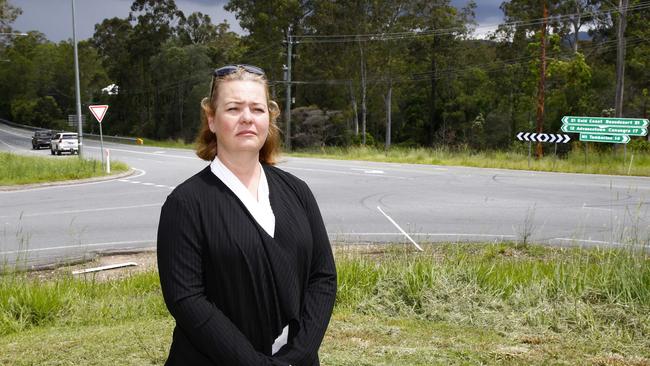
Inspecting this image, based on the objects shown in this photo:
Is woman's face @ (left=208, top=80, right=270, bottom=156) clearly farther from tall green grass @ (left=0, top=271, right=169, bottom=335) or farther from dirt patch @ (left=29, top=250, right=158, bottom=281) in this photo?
dirt patch @ (left=29, top=250, right=158, bottom=281)

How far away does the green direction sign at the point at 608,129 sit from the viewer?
2473 centimetres

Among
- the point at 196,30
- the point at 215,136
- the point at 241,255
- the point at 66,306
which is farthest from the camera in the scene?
the point at 196,30

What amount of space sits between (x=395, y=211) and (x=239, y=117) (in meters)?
11.2

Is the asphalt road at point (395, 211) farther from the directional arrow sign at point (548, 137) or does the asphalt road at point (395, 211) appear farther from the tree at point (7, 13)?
the tree at point (7, 13)

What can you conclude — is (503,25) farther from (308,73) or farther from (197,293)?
(197,293)

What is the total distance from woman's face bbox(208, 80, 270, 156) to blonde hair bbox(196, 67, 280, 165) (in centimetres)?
3

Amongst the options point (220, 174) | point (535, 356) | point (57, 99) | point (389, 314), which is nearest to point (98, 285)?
point (389, 314)

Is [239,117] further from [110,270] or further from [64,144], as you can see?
[64,144]

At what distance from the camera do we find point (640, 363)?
4371 millimetres

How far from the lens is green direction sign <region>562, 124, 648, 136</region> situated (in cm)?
2473

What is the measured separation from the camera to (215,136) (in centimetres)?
250

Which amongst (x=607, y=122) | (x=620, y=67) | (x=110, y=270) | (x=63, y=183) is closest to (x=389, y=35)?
(x=620, y=67)

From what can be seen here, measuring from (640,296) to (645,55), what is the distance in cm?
4642

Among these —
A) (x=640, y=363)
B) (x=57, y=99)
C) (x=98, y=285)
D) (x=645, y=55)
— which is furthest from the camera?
(x=57, y=99)
